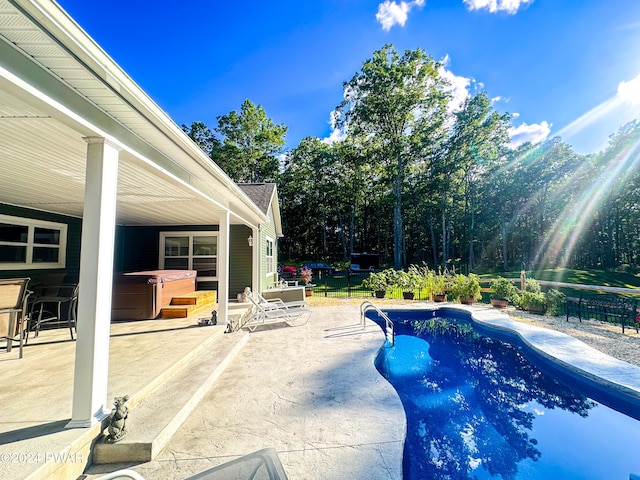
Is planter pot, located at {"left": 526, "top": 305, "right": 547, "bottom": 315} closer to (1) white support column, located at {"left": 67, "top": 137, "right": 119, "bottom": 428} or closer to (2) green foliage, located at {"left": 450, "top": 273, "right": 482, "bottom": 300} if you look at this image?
(2) green foliage, located at {"left": 450, "top": 273, "right": 482, "bottom": 300}

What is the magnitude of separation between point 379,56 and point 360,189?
35.8 feet

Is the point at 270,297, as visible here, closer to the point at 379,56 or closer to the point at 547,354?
the point at 547,354

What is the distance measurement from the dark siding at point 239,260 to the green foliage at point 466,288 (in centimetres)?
735

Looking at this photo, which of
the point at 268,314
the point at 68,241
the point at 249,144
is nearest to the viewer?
the point at 268,314

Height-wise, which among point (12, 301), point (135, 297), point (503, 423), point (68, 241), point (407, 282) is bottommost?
point (503, 423)

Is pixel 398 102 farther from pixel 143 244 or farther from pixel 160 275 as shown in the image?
pixel 160 275

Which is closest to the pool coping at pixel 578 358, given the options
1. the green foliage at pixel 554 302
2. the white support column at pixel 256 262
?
the green foliage at pixel 554 302

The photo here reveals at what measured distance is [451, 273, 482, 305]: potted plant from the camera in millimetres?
10125

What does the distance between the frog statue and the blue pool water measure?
2.39m

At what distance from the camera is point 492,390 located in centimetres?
430

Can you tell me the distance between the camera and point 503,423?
3.46 meters

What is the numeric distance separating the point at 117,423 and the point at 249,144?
26.2 m

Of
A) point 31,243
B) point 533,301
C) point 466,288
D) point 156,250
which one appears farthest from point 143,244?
point 533,301

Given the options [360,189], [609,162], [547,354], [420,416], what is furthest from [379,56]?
[420,416]
